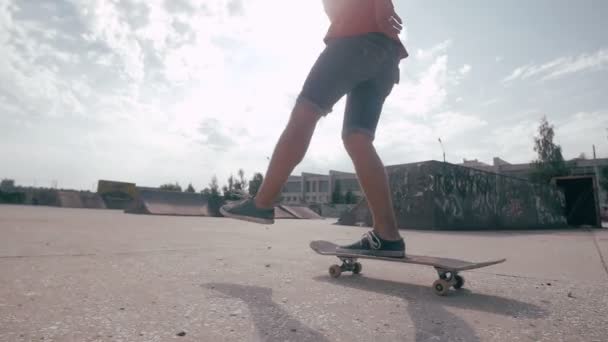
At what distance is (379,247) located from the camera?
2096 mm

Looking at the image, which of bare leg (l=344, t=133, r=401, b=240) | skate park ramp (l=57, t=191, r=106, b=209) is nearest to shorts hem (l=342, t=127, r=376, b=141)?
bare leg (l=344, t=133, r=401, b=240)

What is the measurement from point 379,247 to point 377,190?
1.14 feet

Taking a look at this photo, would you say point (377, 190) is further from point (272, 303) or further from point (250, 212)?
point (272, 303)

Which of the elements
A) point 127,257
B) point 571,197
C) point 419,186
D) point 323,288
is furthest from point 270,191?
point 571,197

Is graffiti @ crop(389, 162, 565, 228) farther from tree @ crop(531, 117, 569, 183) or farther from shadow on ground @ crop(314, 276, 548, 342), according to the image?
tree @ crop(531, 117, 569, 183)

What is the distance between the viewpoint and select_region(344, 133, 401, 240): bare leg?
211cm

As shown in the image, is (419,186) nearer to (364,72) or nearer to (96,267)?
(364,72)

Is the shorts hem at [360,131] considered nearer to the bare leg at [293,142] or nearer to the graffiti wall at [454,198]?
the bare leg at [293,142]

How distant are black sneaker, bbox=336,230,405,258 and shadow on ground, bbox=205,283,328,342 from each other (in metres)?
0.72

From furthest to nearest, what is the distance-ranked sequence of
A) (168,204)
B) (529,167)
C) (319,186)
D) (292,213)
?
(319,186) < (529,167) < (292,213) < (168,204)

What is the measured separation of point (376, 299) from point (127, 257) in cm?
190

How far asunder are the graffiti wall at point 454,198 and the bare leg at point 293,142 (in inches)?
347

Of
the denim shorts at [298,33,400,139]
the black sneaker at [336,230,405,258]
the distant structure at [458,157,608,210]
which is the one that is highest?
the distant structure at [458,157,608,210]

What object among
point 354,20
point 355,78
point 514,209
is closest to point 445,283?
point 355,78
